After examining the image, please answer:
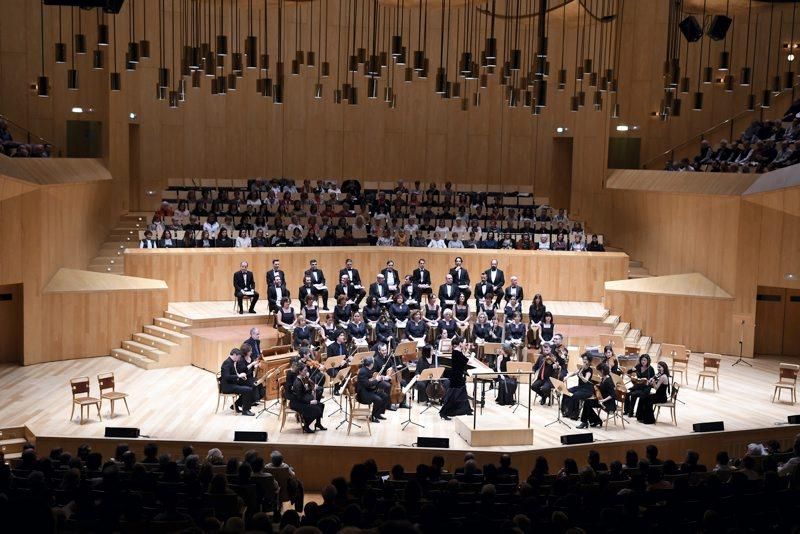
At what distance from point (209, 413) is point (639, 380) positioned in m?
5.96

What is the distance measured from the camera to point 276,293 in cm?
1644

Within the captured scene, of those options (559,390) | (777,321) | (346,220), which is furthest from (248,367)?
(777,321)

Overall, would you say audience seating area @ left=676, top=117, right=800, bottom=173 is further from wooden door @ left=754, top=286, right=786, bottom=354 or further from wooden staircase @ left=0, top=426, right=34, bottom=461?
wooden staircase @ left=0, top=426, right=34, bottom=461

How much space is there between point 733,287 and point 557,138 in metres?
8.34

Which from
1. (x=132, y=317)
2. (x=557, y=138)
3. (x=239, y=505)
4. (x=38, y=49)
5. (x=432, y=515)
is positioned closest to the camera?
(x=432, y=515)

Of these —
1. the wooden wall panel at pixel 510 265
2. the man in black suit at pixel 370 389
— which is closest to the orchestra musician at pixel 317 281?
A: the wooden wall panel at pixel 510 265

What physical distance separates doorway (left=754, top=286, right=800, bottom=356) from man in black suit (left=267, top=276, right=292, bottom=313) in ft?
29.6

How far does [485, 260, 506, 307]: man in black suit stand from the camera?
17.2m

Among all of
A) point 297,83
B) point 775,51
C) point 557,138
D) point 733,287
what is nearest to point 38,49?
point 297,83

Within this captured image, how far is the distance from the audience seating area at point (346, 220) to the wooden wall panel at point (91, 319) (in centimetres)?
149

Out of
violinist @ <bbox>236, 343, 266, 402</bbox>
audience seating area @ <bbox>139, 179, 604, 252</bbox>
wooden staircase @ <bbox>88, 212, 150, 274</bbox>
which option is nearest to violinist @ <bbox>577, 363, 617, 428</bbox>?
violinist @ <bbox>236, 343, 266, 402</bbox>

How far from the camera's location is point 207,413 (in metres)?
12.7

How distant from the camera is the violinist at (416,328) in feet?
48.6

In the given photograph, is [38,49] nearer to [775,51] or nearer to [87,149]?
[87,149]
